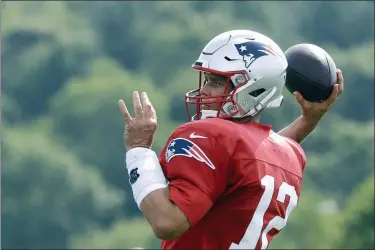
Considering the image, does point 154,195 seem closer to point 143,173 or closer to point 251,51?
point 143,173

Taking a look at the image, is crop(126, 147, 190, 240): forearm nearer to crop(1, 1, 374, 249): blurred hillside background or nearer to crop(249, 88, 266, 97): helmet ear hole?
crop(249, 88, 266, 97): helmet ear hole

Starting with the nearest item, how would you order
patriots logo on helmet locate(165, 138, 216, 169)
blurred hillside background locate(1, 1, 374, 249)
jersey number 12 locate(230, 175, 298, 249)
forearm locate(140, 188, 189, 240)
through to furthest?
forearm locate(140, 188, 189, 240)
patriots logo on helmet locate(165, 138, 216, 169)
jersey number 12 locate(230, 175, 298, 249)
blurred hillside background locate(1, 1, 374, 249)

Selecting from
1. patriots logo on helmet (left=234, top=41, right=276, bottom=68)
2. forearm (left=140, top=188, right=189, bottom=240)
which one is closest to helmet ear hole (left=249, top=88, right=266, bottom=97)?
patriots logo on helmet (left=234, top=41, right=276, bottom=68)

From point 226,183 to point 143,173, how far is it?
39cm

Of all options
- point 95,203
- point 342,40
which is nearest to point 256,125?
point 95,203

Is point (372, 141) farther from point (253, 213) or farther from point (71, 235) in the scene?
point (253, 213)

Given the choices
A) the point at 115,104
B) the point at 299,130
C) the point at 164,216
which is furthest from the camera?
the point at 115,104

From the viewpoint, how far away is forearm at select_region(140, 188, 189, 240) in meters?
6.98

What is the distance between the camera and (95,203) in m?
74.2

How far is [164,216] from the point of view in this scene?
698 centimetres

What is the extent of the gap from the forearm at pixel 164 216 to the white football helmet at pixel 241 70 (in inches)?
25.4

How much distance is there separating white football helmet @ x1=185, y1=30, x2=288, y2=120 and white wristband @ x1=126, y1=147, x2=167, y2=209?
17.3 inches

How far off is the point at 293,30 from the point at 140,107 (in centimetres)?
9157

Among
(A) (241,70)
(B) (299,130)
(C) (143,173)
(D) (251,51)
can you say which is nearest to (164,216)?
(C) (143,173)
